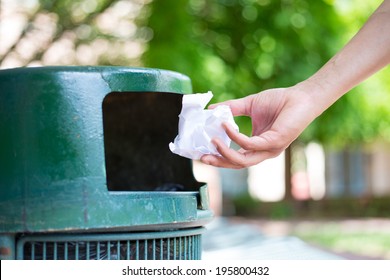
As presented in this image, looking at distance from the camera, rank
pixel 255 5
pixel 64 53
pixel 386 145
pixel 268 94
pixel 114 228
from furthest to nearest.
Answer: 1. pixel 386 145
2. pixel 64 53
3. pixel 255 5
4. pixel 268 94
5. pixel 114 228

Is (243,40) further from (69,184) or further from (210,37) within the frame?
(69,184)

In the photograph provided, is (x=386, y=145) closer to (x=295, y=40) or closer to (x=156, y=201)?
(x=295, y=40)

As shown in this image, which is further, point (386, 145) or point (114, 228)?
point (386, 145)

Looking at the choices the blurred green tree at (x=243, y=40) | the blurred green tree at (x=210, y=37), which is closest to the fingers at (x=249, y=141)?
the blurred green tree at (x=243, y=40)

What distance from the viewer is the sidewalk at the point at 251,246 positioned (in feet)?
21.7

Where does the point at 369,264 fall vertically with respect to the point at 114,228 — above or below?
below

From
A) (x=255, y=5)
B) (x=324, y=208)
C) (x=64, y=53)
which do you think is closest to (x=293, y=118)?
(x=255, y=5)

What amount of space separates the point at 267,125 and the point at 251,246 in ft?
20.2

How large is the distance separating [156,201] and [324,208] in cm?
1836

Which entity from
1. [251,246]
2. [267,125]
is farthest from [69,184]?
[251,246]

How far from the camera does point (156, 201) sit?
2.54 meters

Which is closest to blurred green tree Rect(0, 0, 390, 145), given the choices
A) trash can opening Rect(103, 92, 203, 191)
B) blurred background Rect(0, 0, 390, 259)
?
blurred background Rect(0, 0, 390, 259)

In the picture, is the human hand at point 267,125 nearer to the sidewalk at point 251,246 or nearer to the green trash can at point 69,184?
the green trash can at point 69,184

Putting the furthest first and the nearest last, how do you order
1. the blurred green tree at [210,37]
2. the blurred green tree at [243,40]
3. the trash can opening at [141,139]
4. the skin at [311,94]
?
1. the blurred green tree at [210,37]
2. the blurred green tree at [243,40]
3. the trash can opening at [141,139]
4. the skin at [311,94]
